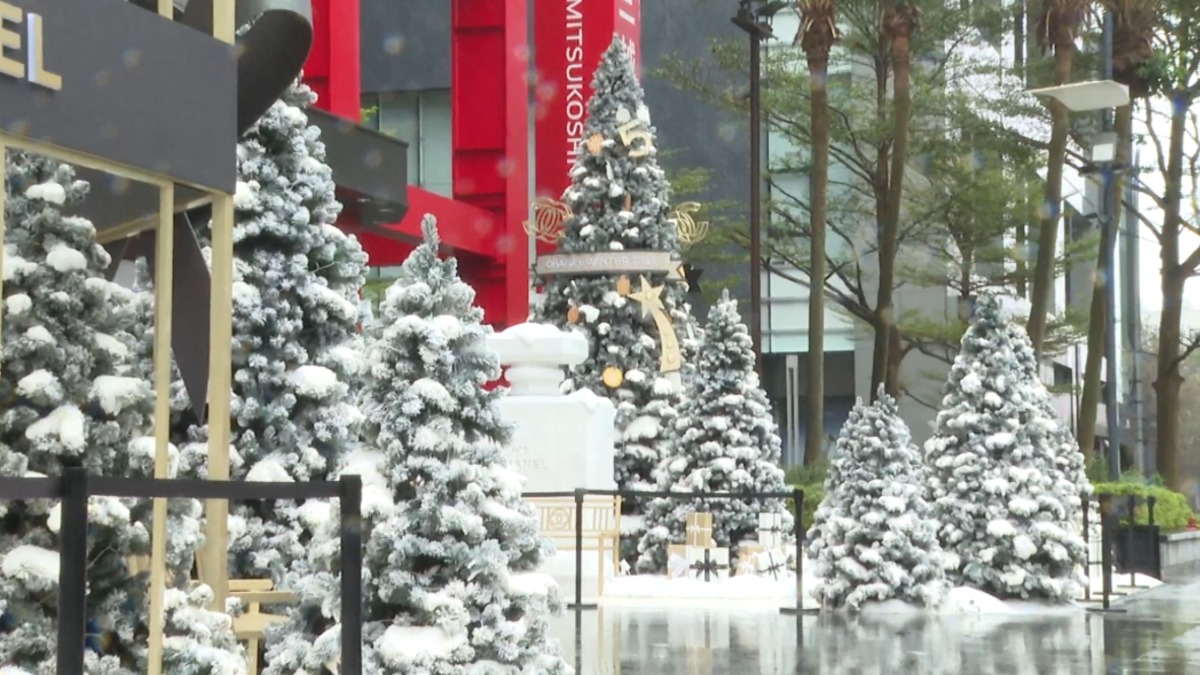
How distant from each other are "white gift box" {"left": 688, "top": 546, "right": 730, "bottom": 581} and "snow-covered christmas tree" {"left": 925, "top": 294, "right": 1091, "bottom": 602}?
2.76 metres

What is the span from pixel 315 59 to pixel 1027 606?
579 inches

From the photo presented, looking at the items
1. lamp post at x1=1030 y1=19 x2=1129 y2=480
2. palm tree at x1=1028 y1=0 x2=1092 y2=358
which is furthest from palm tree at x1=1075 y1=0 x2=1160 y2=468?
lamp post at x1=1030 y1=19 x2=1129 y2=480

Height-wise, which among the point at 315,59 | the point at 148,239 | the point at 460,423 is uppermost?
the point at 315,59

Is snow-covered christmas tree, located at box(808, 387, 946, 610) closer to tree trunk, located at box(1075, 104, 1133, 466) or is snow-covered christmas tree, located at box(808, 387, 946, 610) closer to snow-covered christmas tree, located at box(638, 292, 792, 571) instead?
snow-covered christmas tree, located at box(638, 292, 792, 571)

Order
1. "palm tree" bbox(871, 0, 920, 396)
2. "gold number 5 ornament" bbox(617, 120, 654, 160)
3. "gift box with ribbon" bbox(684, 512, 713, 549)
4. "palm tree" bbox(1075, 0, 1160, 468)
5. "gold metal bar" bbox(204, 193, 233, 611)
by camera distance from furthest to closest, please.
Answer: "palm tree" bbox(871, 0, 920, 396) < "palm tree" bbox(1075, 0, 1160, 468) < "gold number 5 ornament" bbox(617, 120, 654, 160) < "gift box with ribbon" bbox(684, 512, 713, 549) < "gold metal bar" bbox(204, 193, 233, 611)

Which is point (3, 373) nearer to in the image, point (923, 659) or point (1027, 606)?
point (923, 659)

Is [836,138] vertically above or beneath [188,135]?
above

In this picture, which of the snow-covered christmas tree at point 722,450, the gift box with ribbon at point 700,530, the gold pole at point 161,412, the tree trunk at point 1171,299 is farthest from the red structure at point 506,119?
the gold pole at point 161,412

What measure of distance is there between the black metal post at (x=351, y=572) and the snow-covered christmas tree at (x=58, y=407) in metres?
1.01

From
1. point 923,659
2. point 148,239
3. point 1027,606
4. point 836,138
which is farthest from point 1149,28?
point 148,239

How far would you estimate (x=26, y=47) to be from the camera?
656cm

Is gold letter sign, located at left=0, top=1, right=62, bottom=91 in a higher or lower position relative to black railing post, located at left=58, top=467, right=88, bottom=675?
higher

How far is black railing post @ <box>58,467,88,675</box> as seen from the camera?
5.70 m

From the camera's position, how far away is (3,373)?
7.57m
